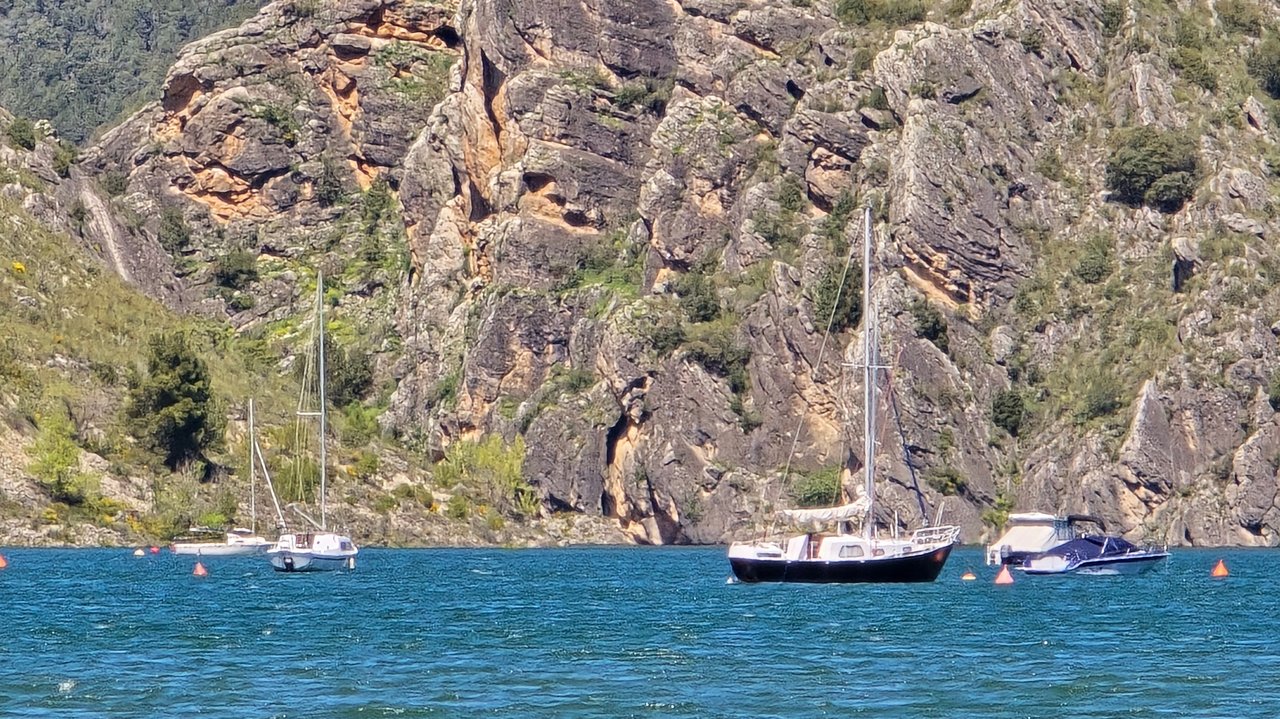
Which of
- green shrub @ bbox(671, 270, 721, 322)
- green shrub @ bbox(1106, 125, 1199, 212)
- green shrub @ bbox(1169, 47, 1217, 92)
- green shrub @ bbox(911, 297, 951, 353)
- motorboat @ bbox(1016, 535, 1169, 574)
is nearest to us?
motorboat @ bbox(1016, 535, 1169, 574)

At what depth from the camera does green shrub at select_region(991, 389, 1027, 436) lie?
588ft

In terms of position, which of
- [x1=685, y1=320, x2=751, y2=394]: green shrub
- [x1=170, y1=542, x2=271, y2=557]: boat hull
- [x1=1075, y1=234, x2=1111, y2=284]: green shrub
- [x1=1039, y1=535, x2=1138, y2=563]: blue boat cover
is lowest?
[x1=170, y1=542, x2=271, y2=557]: boat hull

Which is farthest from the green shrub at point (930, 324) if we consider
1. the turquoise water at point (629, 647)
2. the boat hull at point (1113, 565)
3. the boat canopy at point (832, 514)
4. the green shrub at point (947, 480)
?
the boat canopy at point (832, 514)

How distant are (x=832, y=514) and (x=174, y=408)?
70922 millimetres

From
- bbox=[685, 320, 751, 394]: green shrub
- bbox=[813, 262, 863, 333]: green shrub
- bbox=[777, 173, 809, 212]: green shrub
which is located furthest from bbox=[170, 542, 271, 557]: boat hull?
bbox=[777, 173, 809, 212]: green shrub

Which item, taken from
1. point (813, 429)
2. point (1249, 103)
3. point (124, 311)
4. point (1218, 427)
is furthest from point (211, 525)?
point (1249, 103)

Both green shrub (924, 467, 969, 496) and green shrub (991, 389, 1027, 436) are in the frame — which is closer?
green shrub (924, 467, 969, 496)

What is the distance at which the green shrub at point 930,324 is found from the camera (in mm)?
179625

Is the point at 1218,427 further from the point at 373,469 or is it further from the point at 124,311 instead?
the point at 124,311

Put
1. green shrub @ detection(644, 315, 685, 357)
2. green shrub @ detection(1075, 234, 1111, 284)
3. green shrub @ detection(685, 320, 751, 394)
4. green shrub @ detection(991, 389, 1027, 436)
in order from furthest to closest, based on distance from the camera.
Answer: green shrub @ detection(1075, 234, 1111, 284) → green shrub @ detection(644, 315, 685, 357) → green shrub @ detection(685, 320, 751, 394) → green shrub @ detection(991, 389, 1027, 436)

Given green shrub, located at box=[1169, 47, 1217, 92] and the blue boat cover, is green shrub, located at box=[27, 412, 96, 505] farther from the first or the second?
green shrub, located at box=[1169, 47, 1217, 92]

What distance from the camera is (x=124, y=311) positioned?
189m

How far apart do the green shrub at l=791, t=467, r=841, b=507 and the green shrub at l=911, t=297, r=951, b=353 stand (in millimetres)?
14278

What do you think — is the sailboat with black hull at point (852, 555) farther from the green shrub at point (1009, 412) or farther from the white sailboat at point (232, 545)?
the green shrub at point (1009, 412)
